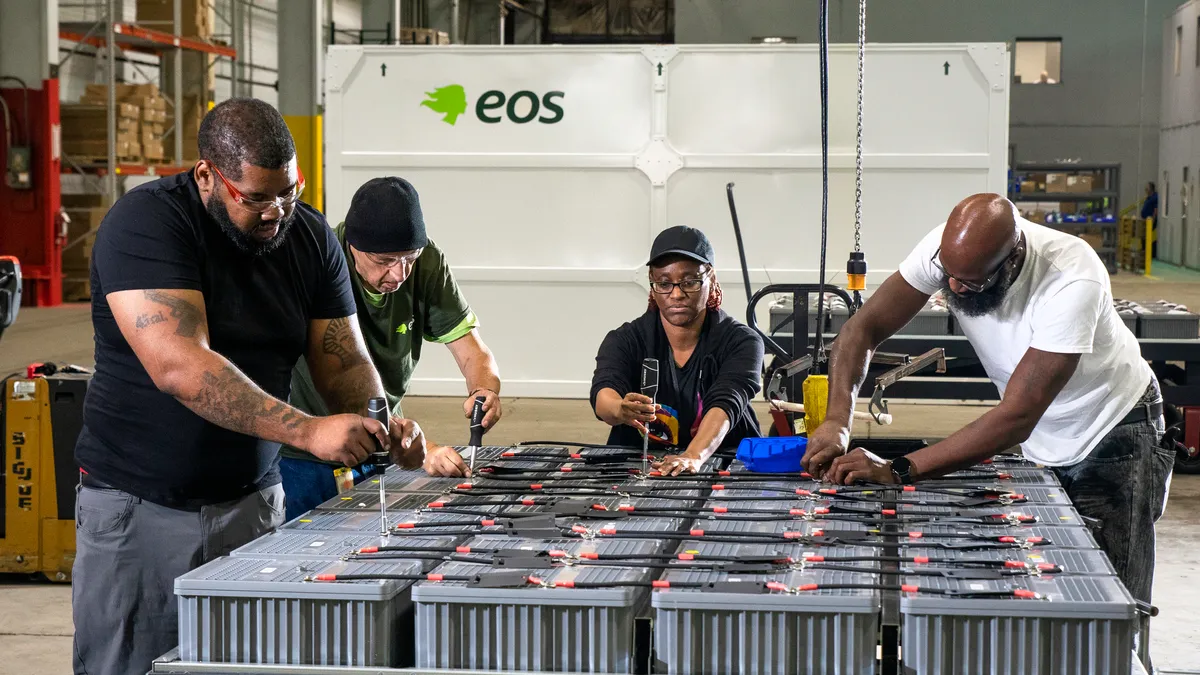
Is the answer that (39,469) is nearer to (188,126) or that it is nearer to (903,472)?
(903,472)

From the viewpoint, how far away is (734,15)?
2256cm

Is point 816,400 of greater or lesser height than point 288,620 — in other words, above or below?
above

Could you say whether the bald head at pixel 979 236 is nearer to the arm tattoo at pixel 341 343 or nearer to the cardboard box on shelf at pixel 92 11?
the arm tattoo at pixel 341 343

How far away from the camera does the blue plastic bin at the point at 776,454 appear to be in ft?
9.68

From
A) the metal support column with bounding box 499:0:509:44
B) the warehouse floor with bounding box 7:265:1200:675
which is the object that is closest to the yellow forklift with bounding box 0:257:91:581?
the warehouse floor with bounding box 7:265:1200:675

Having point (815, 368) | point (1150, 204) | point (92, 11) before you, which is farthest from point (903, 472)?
point (1150, 204)

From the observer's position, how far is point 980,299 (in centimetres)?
291

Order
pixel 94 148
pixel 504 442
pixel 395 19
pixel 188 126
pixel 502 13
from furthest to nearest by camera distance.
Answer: pixel 502 13
pixel 395 19
pixel 188 126
pixel 94 148
pixel 504 442

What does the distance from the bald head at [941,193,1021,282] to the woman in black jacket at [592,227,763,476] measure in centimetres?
87

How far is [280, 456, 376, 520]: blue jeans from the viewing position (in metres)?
3.25

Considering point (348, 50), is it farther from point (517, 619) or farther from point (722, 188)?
point (517, 619)

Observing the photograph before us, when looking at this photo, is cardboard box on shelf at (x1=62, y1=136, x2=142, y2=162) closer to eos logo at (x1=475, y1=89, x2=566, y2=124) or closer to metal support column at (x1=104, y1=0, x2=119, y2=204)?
metal support column at (x1=104, y1=0, x2=119, y2=204)

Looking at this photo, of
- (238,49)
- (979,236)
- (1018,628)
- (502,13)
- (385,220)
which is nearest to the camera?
(1018,628)

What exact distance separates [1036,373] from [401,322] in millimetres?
1637
